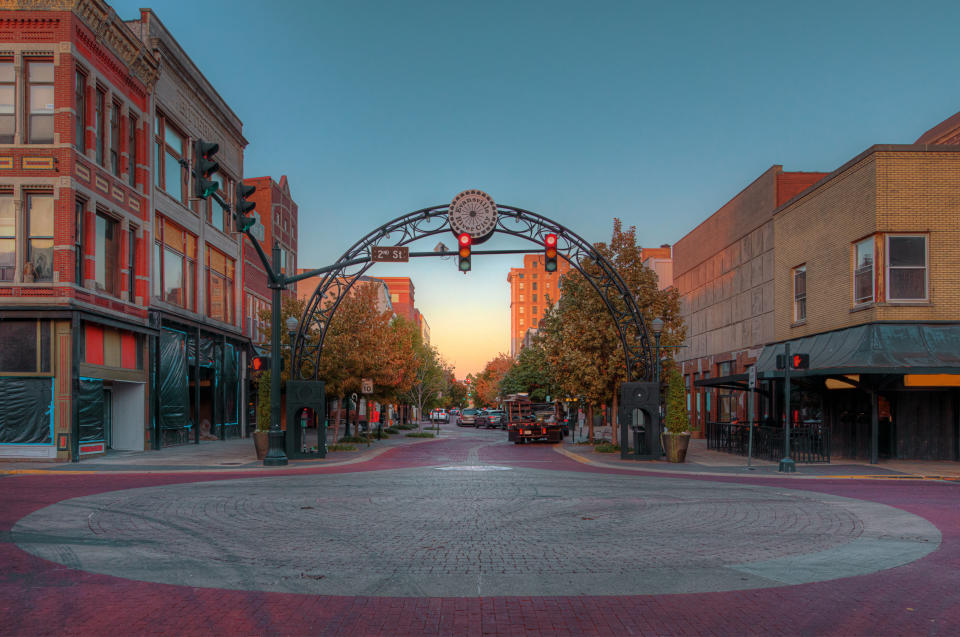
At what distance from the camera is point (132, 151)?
28.4 m

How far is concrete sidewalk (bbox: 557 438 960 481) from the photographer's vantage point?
19.3 meters

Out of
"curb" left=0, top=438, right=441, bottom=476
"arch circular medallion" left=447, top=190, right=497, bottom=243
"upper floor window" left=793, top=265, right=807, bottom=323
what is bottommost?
"curb" left=0, top=438, right=441, bottom=476

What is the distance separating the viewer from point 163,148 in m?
31.1

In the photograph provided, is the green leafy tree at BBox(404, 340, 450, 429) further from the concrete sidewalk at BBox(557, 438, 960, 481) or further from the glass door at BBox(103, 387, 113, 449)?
the concrete sidewalk at BBox(557, 438, 960, 481)

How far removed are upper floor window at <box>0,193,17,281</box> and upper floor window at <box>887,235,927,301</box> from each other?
85.2 ft

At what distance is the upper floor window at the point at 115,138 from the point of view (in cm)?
2689

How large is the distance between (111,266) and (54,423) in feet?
20.4

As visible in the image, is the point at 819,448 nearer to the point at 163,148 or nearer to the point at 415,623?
the point at 415,623

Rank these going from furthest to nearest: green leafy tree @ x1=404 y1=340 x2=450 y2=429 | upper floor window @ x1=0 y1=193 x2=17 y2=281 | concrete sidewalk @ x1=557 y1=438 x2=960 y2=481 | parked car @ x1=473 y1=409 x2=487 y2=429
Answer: parked car @ x1=473 y1=409 x2=487 y2=429, green leafy tree @ x1=404 y1=340 x2=450 y2=429, upper floor window @ x1=0 y1=193 x2=17 y2=281, concrete sidewalk @ x1=557 y1=438 x2=960 y2=481

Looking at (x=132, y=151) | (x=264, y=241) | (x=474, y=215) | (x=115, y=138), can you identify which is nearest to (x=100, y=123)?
(x=115, y=138)

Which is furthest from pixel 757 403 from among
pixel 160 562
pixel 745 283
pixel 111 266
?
pixel 160 562

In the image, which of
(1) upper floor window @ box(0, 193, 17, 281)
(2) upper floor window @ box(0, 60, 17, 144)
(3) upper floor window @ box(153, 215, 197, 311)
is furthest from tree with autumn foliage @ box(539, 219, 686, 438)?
(2) upper floor window @ box(0, 60, 17, 144)

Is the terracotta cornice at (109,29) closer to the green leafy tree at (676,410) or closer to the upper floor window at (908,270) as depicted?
the green leafy tree at (676,410)

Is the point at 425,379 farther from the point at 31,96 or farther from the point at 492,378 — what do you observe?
the point at 492,378
